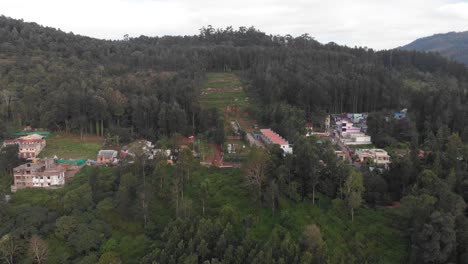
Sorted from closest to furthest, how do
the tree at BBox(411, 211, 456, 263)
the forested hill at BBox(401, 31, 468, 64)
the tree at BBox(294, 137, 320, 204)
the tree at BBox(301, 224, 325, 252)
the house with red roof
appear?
the tree at BBox(411, 211, 456, 263) → the tree at BBox(301, 224, 325, 252) → the tree at BBox(294, 137, 320, 204) → the house with red roof → the forested hill at BBox(401, 31, 468, 64)

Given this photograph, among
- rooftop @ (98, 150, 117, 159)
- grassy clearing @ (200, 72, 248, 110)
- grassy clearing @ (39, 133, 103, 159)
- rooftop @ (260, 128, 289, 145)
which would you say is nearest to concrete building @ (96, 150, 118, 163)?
rooftop @ (98, 150, 117, 159)

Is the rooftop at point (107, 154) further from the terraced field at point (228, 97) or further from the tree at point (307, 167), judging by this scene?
the tree at point (307, 167)

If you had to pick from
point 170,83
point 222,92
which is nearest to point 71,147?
point 170,83

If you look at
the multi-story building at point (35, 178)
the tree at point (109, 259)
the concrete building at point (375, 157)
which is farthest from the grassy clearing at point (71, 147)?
the concrete building at point (375, 157)

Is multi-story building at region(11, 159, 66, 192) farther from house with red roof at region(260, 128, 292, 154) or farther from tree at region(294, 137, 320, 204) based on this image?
house with red roof at region(260, 128, 292, 154)

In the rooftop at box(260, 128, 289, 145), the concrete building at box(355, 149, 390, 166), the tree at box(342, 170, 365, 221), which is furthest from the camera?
the rooftop at box(260, 128, 289, 145)

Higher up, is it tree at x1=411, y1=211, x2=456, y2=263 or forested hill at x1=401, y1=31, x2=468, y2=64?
forested hill at x1=401, y1=31, x2=468, y2=64

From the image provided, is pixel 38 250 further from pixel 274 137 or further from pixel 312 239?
pixel 274 137

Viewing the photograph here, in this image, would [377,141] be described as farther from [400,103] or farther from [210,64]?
[210,64]
